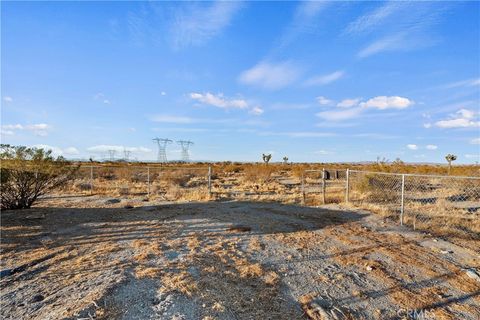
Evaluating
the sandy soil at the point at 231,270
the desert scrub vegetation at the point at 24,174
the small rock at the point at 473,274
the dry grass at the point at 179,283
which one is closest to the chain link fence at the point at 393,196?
the sandy soil at the point at 231,270

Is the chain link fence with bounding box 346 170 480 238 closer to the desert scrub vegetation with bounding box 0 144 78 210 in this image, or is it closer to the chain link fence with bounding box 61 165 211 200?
the chain link fence with bounding box 61 165 211 200

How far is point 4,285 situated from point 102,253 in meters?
1.79

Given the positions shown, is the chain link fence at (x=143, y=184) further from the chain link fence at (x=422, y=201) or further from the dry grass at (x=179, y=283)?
the dry grass at (x=179, y=283)

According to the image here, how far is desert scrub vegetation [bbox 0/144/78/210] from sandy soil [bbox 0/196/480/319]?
7.99ft

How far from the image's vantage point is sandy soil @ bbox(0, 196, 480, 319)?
4.80m

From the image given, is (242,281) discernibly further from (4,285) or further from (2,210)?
(2,210)

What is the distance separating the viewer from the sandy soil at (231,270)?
4.80 meters

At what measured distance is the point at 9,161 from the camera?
12.8 metres

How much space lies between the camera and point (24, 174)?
13242mm

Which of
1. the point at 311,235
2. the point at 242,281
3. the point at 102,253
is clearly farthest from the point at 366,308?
the point at 102,253

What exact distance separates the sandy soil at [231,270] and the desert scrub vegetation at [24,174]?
2.43m

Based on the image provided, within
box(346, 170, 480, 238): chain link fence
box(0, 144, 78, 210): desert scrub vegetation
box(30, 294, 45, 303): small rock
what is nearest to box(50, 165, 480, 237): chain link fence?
box(346, 170, 480, 238): chain link fence

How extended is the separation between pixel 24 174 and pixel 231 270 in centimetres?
1074

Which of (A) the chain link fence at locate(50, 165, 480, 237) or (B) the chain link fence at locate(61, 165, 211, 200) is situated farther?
(B) the chain link fence at locate(61, 165, 211, 200)
